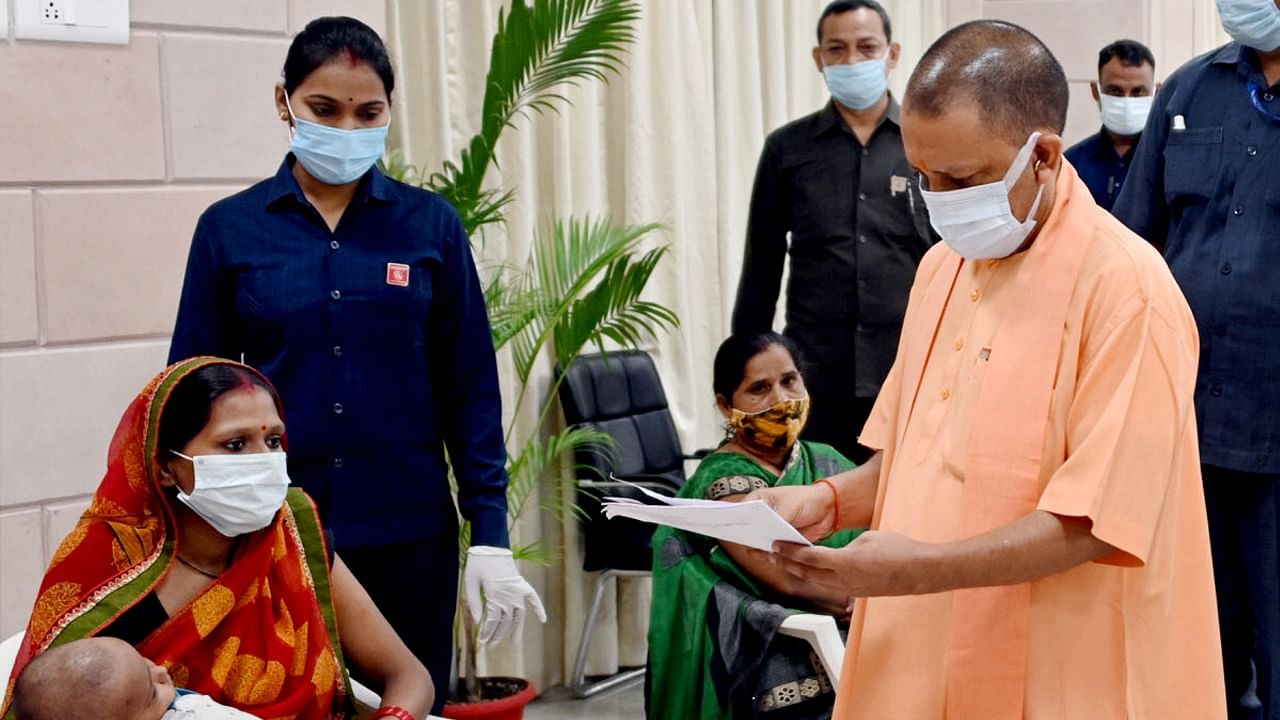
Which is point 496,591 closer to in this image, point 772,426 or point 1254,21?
point 772,426

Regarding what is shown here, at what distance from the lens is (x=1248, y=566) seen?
2949 mm

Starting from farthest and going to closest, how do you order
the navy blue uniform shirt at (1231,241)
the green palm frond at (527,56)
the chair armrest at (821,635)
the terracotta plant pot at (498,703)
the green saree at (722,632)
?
the terracotta plant pot at (498,703) → the green palm frond at (527,56) → the green saree at (722,632) → the chair armrest at (821,635) → the navy blue uniform shirt at (1231,241)

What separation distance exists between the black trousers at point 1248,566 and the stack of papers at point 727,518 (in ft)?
5.01

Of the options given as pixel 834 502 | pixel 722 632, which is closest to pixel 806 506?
pixel 834 502

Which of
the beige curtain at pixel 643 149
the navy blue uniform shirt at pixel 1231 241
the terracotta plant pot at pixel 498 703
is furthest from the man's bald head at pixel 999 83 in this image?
the beige curtain at pixel 643 149

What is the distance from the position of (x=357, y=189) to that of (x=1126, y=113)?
329cm

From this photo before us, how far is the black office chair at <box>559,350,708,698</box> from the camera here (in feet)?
14.8

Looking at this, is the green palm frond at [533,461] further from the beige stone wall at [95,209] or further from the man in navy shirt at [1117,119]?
the man in navy shirt at [1117,119]

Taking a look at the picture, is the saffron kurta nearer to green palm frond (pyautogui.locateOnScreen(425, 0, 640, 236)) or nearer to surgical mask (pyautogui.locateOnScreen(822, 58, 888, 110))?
green palm frond (pyautogui.locateOnScreen(425, 0, 640, 236))

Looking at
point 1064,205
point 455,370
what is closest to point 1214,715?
point 1064,205

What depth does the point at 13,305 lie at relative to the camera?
314 centimetres

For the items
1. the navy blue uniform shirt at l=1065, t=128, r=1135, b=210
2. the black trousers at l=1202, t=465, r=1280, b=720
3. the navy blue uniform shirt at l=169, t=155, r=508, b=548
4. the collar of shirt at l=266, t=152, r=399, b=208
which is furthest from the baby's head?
the navy blue uniform shirt at l=1065, t=128, r=1135, b=210

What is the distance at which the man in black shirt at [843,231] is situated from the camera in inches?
156

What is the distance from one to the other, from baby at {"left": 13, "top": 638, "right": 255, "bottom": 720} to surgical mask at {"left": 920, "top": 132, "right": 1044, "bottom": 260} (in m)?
1.16
